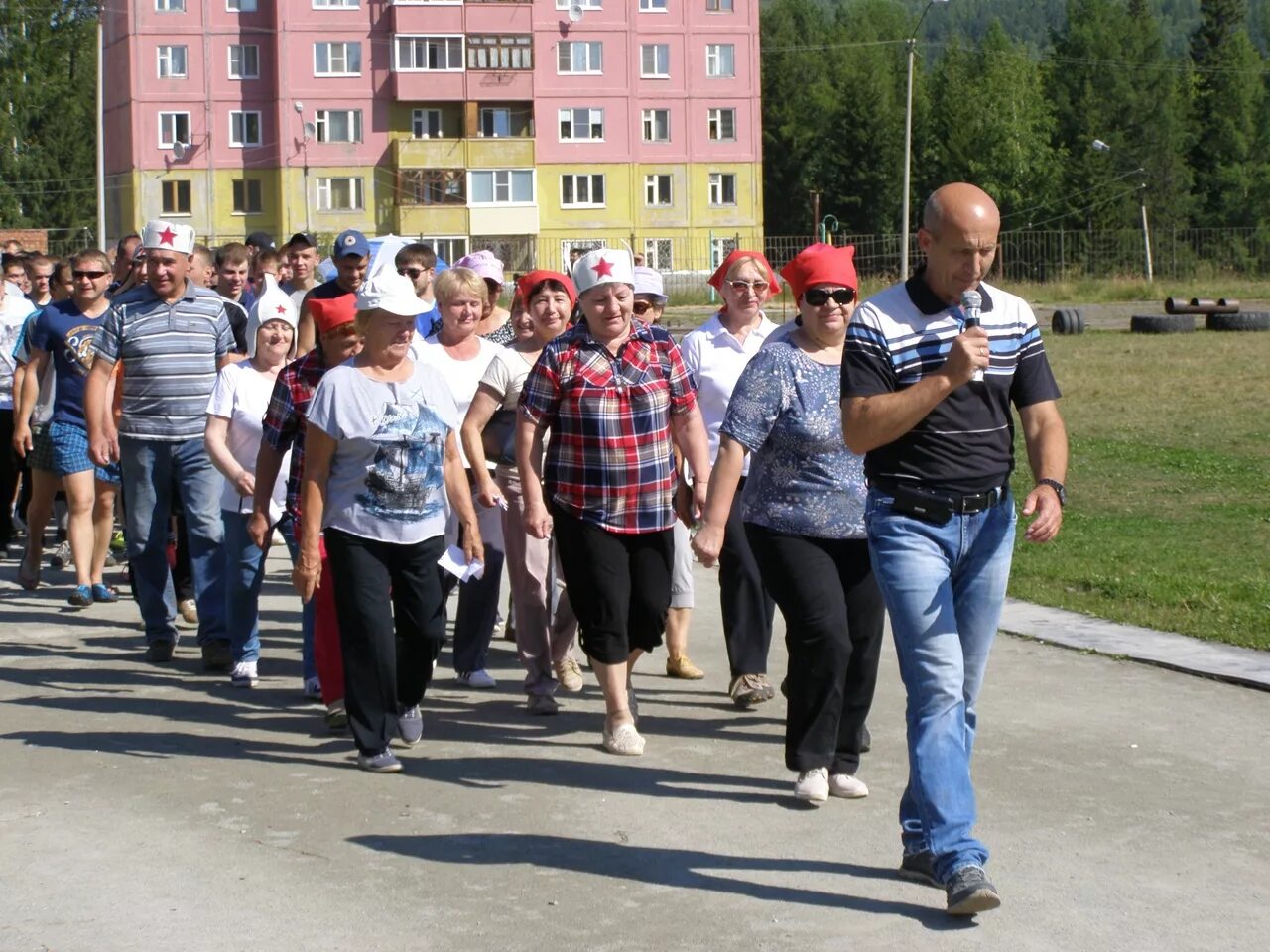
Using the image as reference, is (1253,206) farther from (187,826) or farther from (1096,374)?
(187,826)

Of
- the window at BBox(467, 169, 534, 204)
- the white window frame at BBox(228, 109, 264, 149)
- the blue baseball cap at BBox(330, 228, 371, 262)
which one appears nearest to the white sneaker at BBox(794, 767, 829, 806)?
the blue baseball cap at BBox(330, 228, 371, 262)

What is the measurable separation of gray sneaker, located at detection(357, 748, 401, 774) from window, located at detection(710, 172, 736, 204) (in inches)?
2991

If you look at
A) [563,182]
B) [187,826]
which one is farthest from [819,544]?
[563,182]

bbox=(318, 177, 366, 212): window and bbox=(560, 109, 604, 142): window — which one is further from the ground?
bbox=(560, 109, 604, 142): window

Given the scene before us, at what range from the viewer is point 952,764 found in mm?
5395

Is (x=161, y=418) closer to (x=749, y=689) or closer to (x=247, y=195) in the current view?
(x=749, y=689)

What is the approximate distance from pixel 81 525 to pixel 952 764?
24.2 ft

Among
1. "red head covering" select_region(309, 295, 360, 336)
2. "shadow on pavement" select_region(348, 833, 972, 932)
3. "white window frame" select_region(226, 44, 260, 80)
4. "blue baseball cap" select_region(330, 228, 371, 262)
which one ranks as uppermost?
"white window frame" select_region(226, 44, 260, 80)

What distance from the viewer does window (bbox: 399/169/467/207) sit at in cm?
7900

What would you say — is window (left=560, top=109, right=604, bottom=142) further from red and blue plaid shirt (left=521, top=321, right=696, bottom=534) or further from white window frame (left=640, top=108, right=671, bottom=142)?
→ red and blue plaid shirt (left=521, top=321, right=696, bottom=534)

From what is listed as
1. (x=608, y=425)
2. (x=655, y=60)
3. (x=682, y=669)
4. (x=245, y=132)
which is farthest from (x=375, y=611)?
(x=655, y=60)

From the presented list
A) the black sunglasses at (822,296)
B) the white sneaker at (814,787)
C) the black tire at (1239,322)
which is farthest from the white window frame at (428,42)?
the white sneaker at (814,787)

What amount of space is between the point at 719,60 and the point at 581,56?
5947mm

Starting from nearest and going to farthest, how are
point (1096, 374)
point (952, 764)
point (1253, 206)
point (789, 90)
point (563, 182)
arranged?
point (952, 764) → point (1096, 374) → point (563, 182) → point (1253, 206) → point (789, 90)
